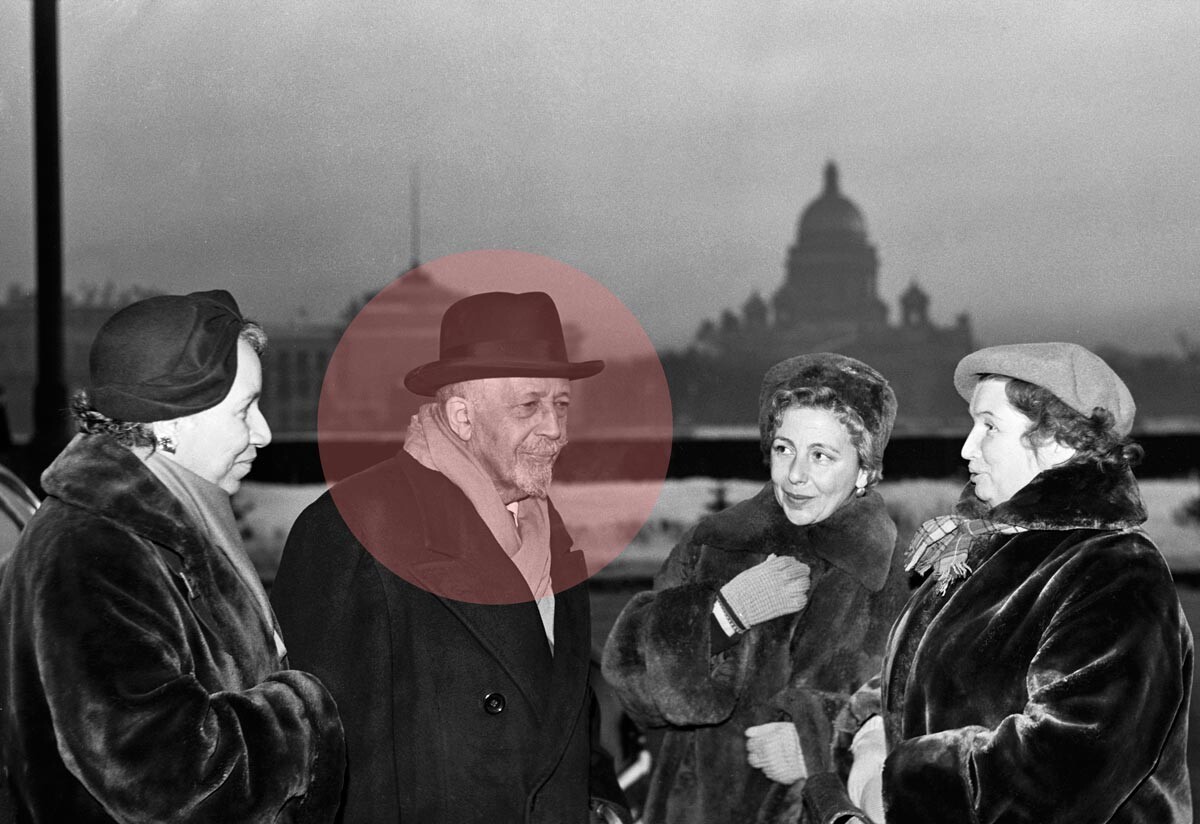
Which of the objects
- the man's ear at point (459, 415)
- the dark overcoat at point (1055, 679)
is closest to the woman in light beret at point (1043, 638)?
the dark overcoat at point (1055, 679)

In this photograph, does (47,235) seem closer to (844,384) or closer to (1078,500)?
(844,384)

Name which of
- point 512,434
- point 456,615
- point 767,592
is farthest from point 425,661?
point 767,592

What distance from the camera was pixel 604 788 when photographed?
260 cm

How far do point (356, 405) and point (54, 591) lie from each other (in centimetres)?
152

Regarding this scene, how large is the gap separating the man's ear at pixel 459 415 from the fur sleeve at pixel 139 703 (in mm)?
730

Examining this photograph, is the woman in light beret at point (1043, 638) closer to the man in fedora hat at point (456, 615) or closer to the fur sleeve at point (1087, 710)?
the fur sleeve at point (1087, 710)

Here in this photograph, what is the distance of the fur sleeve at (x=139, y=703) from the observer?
6.10 feet

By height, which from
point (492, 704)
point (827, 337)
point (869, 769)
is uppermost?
point (492, 704)

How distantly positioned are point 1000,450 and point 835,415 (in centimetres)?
64

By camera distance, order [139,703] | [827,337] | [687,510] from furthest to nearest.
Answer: [827,337] → [687,510] → [139,703]

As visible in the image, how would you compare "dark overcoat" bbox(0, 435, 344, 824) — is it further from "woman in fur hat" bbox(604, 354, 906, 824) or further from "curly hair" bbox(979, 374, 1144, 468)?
"curly hair" bbox(979, 374, 1144, 468)

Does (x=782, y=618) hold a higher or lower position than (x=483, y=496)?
lower

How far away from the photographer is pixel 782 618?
2.95m

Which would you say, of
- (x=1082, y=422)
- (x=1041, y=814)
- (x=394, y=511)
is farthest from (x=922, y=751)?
(x=394, y=511)
